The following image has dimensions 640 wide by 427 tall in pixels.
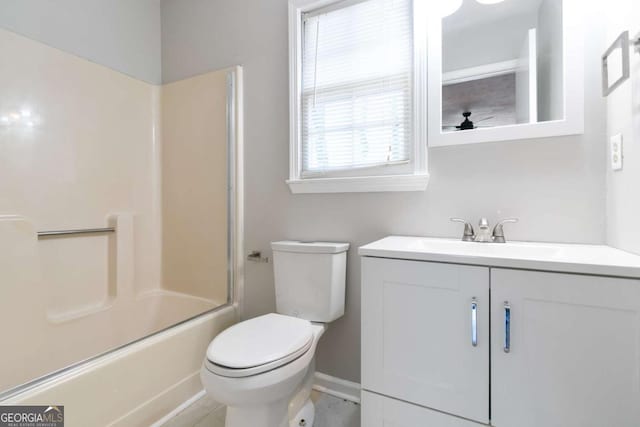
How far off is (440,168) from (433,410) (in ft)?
3.15

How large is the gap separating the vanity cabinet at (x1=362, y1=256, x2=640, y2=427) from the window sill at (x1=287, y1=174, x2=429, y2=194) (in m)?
0.49

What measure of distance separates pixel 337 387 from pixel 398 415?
0.63m

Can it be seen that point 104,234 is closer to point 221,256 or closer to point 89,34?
point 221,256

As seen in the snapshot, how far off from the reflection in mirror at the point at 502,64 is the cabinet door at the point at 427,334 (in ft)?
2.39

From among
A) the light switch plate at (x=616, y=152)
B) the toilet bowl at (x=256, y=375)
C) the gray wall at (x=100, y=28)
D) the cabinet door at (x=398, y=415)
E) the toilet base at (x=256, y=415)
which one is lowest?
the toilet base at (x=256, y=415)

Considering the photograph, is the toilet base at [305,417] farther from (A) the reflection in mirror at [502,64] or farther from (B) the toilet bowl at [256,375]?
(A) the reflection in mirror at [502,64]

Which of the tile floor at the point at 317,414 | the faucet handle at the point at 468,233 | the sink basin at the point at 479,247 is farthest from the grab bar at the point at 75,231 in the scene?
the faucet handle at the point at 468,233

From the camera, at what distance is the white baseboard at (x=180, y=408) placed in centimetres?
137

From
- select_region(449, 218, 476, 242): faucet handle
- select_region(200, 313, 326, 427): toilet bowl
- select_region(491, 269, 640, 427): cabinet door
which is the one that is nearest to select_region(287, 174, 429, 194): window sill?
select_region(449, 218, 476, 242): faucet handle

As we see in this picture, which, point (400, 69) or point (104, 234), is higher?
point (400, 69)

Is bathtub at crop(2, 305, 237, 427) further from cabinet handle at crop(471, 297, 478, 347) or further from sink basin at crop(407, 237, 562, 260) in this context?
cabinet handle at crop(471, 297, 478, 347)

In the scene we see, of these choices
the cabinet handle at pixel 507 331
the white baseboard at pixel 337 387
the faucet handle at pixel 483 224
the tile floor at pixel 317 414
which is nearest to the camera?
the cabinet handle at pixel 507 331

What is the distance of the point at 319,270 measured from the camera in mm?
1439

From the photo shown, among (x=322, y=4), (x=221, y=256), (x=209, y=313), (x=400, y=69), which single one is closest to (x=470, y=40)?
(x=400, y=69)
